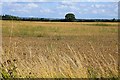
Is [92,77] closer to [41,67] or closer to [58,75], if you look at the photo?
[58,75]

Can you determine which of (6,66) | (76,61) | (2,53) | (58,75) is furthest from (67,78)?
(2,53)

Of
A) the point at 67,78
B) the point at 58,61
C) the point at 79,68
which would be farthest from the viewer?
the point at 58,61

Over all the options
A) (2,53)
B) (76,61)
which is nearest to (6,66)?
(2,53)

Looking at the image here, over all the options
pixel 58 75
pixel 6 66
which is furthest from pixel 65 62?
pixel 6 66

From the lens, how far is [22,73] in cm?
488

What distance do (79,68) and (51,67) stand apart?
48 centimetres

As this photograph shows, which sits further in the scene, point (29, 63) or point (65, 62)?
point (29, 63)

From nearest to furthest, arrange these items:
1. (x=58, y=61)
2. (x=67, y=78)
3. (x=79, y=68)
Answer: (x=67, y=78) → (x=79, y=68) → (x=58, y=61)

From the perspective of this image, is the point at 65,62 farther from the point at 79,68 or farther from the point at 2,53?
the point at 2,53

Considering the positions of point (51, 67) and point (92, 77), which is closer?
point (92, 77)

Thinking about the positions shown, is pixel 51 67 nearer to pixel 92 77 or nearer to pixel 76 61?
pixel 76 61

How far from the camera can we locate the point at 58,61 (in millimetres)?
5273

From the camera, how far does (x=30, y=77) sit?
4.82m

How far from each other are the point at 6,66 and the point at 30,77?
395mm
